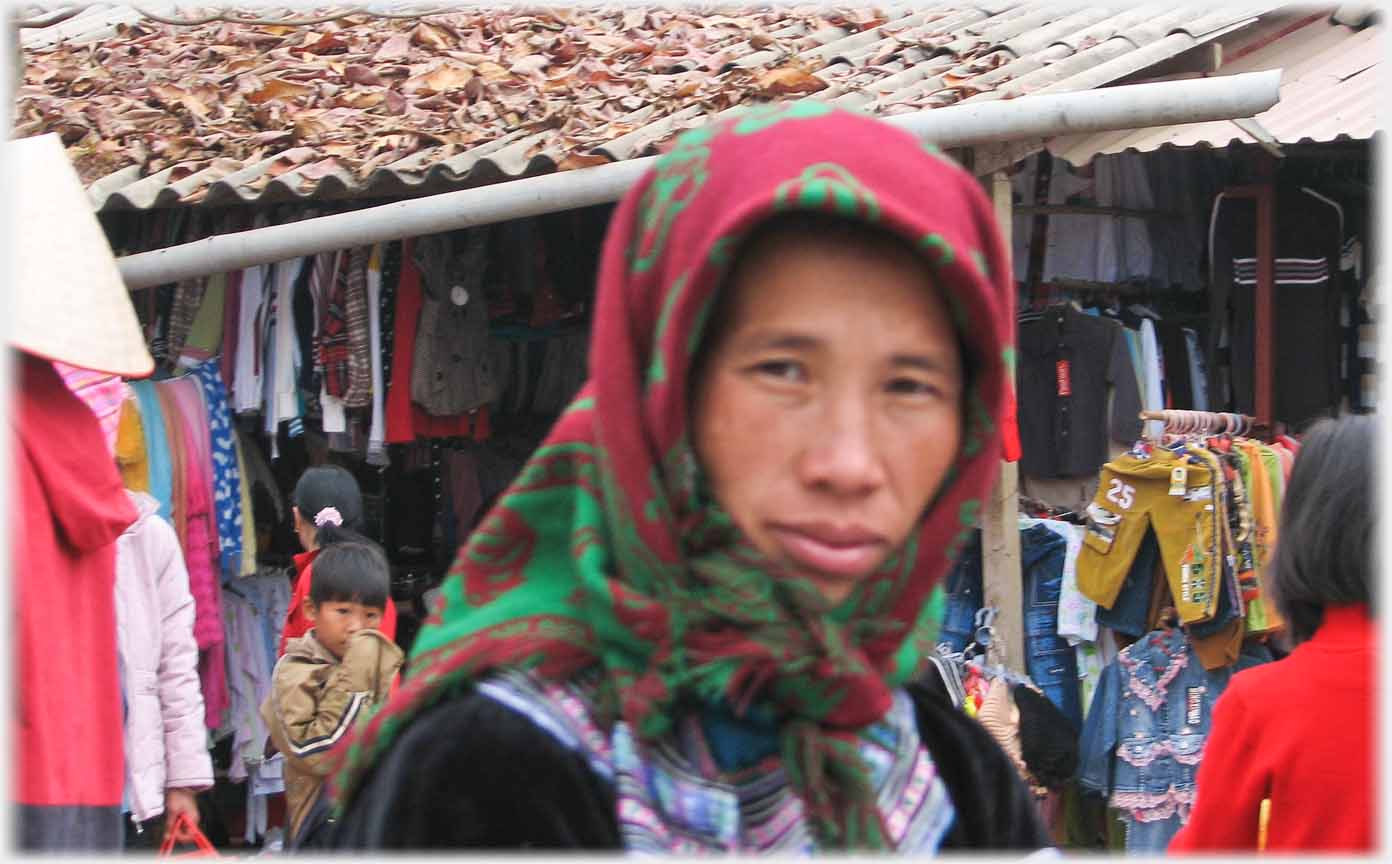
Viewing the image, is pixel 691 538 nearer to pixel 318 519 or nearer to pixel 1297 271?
pixel 318 519

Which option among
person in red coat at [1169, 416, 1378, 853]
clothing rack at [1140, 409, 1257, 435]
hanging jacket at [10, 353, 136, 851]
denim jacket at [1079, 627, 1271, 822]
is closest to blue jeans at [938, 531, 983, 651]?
denim jacket at [1079, 627, 1271, 822]

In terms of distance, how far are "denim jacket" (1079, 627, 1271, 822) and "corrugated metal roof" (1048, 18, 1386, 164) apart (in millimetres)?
1821

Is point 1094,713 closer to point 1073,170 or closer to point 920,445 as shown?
point 1073,170

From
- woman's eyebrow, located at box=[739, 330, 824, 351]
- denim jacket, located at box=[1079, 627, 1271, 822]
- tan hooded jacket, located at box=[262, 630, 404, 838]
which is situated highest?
woman's eyebrow, located at box=[739, 330, 824, 351]

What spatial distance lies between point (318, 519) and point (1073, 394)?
3241 mm

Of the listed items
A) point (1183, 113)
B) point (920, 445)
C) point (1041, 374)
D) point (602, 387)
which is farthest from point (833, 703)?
point (1041, 374)

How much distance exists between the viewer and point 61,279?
2676 mm

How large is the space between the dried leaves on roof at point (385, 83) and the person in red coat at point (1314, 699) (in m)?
3.03

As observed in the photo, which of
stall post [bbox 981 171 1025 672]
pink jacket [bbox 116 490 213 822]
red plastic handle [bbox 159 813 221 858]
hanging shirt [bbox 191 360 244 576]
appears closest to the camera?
red plastic handle [bbox 159 813 221 858]

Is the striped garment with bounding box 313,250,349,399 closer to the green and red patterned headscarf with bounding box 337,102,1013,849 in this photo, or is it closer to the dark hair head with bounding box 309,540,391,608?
the dark hair head with bounding box 309,540,391,608

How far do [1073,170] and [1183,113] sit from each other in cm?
362

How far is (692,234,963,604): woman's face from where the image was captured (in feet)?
4.98

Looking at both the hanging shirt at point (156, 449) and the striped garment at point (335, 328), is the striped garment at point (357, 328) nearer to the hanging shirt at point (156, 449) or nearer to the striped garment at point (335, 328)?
the striped garment at point (335, 328)

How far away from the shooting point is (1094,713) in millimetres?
6188
